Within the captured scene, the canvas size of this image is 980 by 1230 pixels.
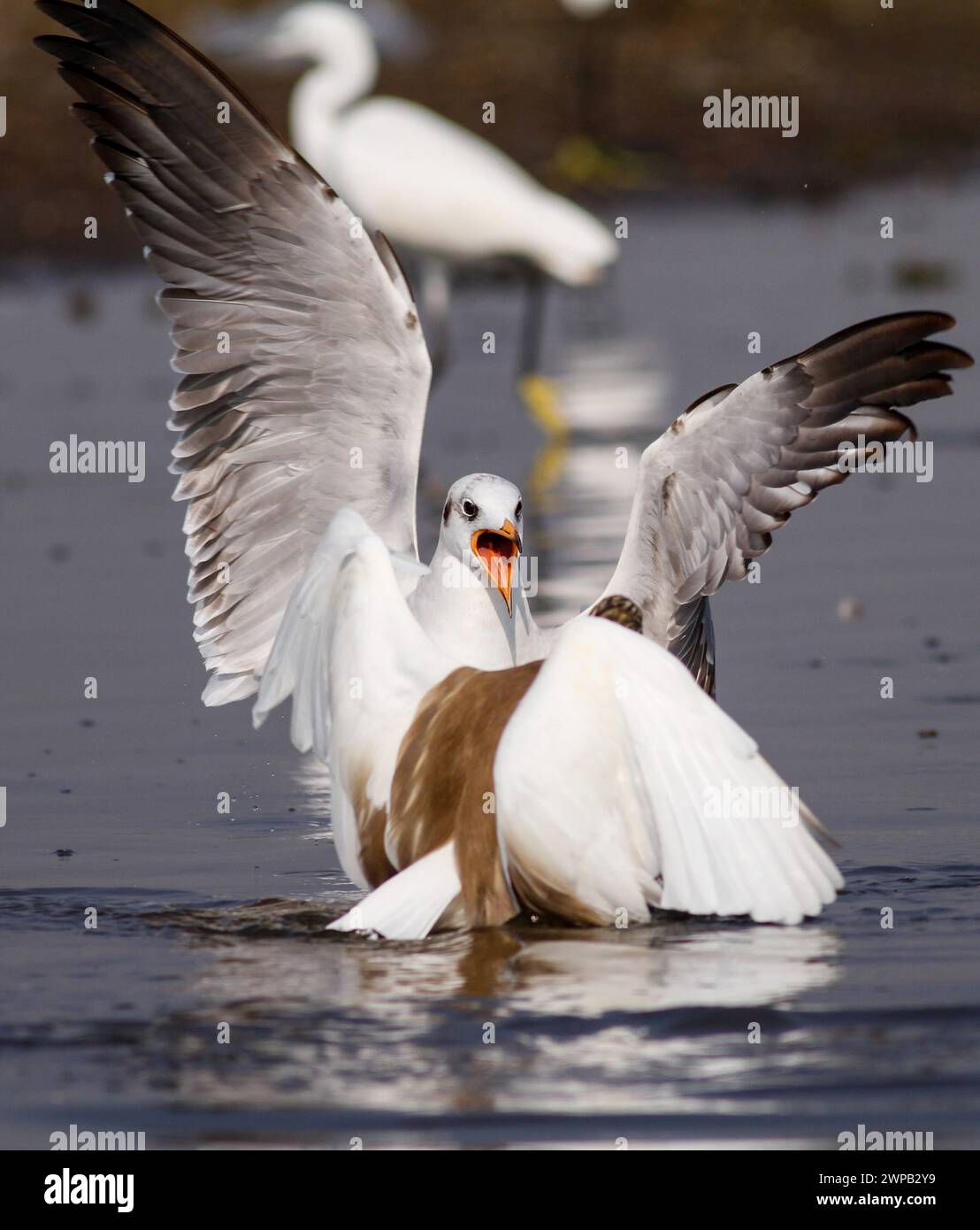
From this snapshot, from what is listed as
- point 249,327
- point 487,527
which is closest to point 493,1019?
A: point 487,527

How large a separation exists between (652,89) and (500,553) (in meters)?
18.6

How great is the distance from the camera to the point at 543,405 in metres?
14.2

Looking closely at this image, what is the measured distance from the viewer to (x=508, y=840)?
6.47 meters

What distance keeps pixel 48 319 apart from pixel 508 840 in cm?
1224

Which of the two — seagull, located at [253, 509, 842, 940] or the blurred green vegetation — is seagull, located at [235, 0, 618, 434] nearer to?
the blurred green vegetation

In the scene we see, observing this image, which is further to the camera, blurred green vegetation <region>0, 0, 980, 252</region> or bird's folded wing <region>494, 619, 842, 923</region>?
blurred green vegetation <region>0, 0, 980, 252</region>

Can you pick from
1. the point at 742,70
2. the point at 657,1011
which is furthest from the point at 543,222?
the point at 742,70

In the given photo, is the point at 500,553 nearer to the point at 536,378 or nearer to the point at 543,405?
the point at 543,405

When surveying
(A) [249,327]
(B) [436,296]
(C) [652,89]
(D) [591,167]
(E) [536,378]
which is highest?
(C) [652,89]

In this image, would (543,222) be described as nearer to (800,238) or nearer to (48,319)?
(48,319)

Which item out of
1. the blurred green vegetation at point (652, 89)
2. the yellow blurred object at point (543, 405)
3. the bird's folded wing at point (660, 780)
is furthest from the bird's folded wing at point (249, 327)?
the blurred green vegetation at point (652, 89)

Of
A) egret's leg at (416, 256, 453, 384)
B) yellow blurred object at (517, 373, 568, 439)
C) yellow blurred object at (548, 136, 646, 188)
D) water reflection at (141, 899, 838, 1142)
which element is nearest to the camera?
water reflection at (141, 899, 838, 1142)

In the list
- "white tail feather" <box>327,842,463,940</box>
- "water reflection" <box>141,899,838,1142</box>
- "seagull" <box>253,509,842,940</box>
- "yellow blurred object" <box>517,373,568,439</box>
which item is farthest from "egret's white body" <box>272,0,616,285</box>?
"white tail feather" <box>327,842,463,940</box>

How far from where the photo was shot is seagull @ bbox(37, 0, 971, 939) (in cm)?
634
